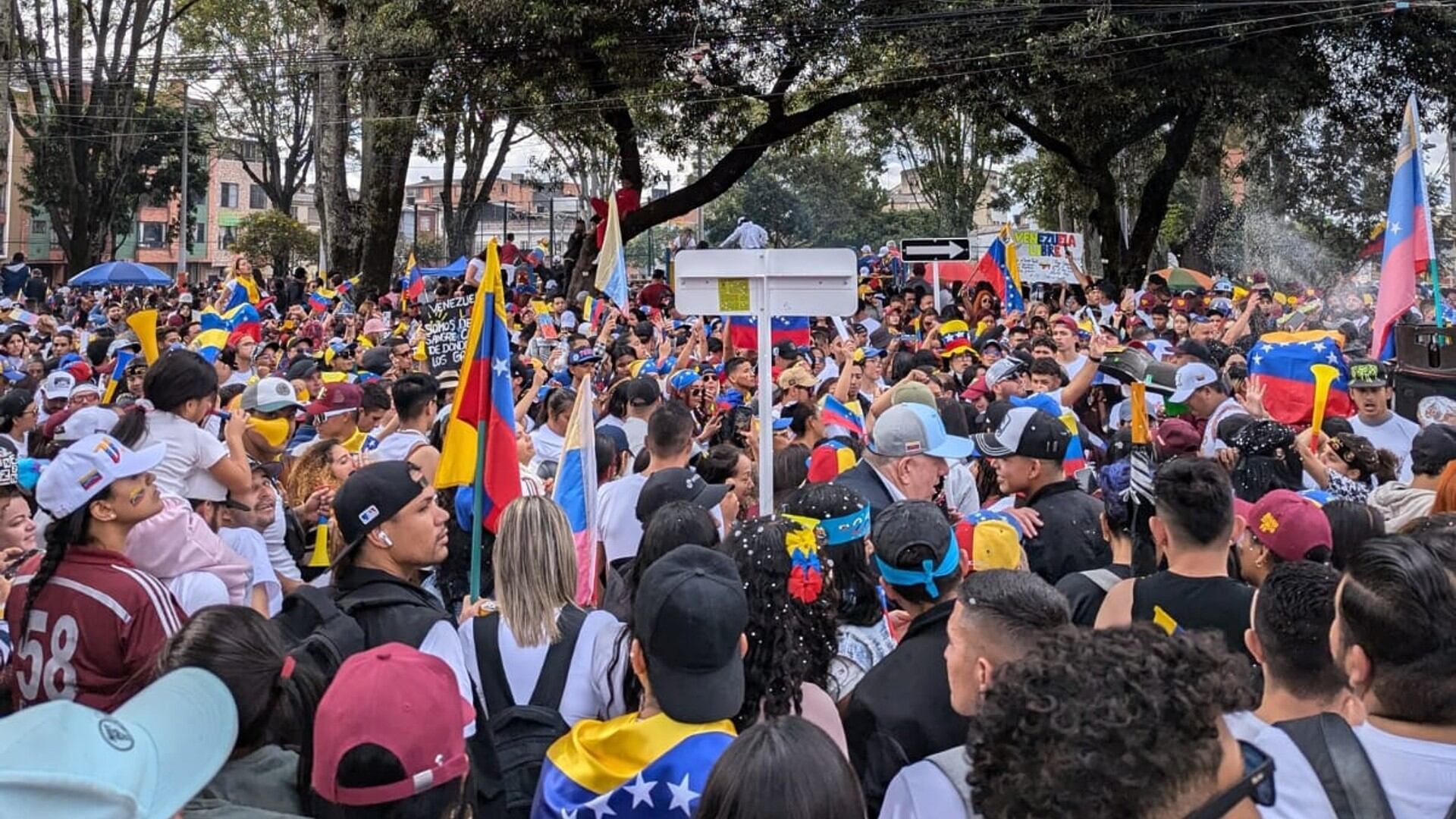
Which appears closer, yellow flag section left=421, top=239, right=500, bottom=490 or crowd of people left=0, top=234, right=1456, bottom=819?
crowd of people left=0, top=234, right=1456, bottom=819

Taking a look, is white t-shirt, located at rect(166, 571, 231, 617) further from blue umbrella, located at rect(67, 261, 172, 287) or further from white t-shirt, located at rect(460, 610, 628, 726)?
blue umbrella, located at rect(67, 261, 172, 287)

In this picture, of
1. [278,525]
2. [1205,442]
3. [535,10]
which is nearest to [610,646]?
[278,525]

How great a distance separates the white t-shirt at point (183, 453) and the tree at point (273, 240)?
46705mm

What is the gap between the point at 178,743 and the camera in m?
1.81

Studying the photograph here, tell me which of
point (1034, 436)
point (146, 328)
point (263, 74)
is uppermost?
point (263, 74)

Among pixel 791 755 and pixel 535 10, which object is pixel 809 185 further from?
pixel 791 755

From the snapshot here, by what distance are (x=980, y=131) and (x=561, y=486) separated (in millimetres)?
22629

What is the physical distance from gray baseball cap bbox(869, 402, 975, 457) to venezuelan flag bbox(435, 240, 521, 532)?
5.17ft

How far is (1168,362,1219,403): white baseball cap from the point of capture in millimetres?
7496

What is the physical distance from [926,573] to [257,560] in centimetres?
284

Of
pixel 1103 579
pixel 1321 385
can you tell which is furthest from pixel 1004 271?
pixel 1103 579

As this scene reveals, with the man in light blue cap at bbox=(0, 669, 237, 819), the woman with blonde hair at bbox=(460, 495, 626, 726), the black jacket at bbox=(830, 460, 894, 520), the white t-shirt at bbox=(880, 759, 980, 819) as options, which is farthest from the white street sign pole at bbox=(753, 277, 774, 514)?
the man in light blue cap at bbox=(0, 669, 237, 819)

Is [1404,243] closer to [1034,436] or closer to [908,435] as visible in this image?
[1034,436]

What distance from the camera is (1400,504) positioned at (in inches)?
211
